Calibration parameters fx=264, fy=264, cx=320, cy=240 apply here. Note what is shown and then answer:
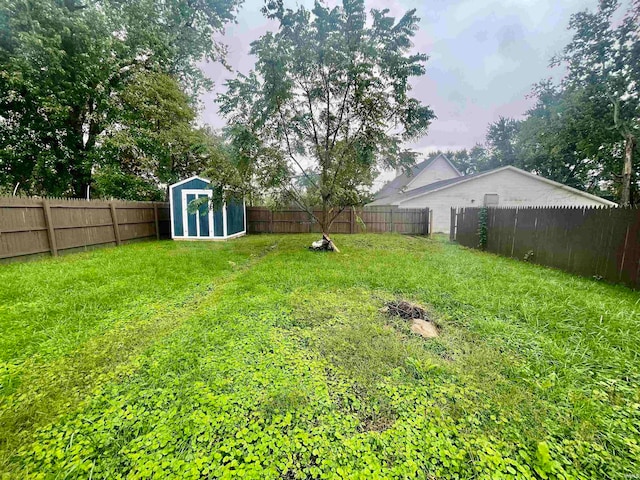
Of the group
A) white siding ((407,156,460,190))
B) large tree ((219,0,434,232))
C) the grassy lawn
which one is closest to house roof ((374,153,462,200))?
white siding ((407,156,460,190))

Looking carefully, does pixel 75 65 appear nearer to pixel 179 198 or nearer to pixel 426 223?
pixel 179 198

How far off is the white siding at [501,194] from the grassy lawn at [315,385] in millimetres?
11174

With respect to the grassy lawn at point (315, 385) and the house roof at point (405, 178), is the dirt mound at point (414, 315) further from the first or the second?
the house roof at point (405, 178)

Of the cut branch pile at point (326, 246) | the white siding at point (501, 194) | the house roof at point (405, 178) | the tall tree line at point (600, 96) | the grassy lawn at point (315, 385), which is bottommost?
the grassy lawn at point (315, 385)

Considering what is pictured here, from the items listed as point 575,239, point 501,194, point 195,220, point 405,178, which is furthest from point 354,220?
point 405,178

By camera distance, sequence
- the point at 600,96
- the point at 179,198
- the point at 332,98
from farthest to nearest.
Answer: the point at 600,96
the point at 179,198
the point at 332,98

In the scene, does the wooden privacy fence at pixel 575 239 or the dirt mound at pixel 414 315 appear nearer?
the dirt mound at pixel 414 315

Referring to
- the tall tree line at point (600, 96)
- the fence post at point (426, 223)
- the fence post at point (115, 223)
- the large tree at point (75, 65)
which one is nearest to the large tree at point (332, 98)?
the fence post at point (115, 223)

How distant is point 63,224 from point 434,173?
2285 centimetres

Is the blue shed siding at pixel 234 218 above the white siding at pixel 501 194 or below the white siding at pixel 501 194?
below

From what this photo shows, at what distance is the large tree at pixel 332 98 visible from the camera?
658 cm

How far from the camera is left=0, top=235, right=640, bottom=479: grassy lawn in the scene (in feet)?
4.78

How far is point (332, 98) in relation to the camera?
24.3 ft

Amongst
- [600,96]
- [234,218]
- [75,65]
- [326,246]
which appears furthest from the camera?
[600,96]
